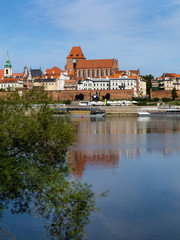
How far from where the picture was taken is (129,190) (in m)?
16.4

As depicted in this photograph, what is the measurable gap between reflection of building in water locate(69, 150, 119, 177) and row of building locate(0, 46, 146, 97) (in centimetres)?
6095

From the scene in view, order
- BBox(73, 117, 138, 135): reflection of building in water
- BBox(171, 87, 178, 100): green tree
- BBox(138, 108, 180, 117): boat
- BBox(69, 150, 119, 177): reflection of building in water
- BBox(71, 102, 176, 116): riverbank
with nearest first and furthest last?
BBox(69, 150, 119, 177): reflection of building in water → BBox(73, 117, 138, 135): reflection of building in water → BBox(138, 108, 180, 117): boat → BBox(71, 102, 176, 116): riverbank → BBox(171, 87, 178, 100): green tree

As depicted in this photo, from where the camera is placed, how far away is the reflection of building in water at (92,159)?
69.3 ft

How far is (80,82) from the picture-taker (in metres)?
97.2

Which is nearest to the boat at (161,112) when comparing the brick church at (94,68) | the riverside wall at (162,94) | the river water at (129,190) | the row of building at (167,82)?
the riverside wall at (162,94)

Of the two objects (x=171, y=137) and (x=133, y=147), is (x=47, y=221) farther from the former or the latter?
(x=171, y=137)

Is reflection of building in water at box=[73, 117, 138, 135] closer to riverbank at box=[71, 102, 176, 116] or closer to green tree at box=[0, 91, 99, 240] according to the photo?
riverbank at box=[71, 102, 176, 116]

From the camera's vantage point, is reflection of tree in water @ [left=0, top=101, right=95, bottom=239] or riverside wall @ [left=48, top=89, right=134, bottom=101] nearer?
reflection of tree in water @ [left=0, top=101, right=95, bottom=239]

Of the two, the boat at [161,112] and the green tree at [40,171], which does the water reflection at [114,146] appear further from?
the boat at [161,112]

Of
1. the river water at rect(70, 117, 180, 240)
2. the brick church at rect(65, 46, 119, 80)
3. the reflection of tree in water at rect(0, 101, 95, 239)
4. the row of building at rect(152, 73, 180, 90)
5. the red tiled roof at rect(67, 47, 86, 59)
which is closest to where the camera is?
the reflection of tree in water at rect(0, 101, 95, 239)

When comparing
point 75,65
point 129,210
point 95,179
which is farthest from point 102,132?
point 75,65

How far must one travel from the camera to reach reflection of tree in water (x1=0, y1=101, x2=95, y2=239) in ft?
37.1

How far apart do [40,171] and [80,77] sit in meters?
94.2

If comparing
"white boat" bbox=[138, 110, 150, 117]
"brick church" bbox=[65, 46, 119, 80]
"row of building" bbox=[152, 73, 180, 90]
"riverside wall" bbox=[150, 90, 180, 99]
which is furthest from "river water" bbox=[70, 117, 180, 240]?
"brick church" bbox=[65, 46, 119, 80]
